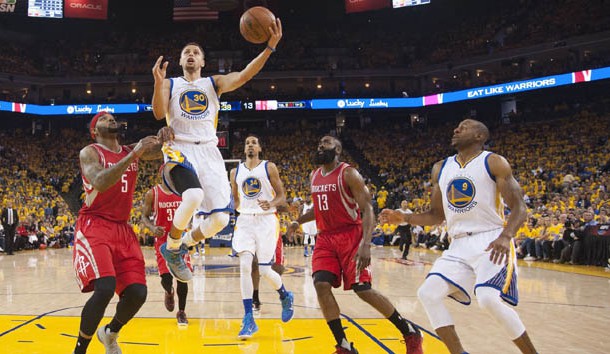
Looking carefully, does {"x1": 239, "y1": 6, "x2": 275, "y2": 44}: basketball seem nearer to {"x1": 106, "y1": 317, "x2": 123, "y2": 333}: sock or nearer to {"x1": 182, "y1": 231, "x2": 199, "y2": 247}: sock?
{"x1": 182, "y1": 231, "x2": 199, "y2": 247}: sock

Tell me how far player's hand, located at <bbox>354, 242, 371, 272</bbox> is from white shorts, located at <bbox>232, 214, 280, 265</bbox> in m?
2.24

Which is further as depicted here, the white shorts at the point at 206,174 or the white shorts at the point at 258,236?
the white shorts at the point at 258,236

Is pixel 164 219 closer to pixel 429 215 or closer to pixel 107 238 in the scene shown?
pixel 107 238

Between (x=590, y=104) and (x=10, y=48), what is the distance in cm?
3157

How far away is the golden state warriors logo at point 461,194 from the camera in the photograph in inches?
175

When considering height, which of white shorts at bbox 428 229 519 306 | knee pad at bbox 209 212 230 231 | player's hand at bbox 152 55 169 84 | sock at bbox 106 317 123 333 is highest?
player's hand at bbox 152 55 169 84

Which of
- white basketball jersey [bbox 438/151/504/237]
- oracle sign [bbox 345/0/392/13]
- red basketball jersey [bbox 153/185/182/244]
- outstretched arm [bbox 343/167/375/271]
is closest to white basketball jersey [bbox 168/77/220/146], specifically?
outstretched arm [bbox 343/167/375/271]

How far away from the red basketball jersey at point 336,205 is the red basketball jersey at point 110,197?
1795mm

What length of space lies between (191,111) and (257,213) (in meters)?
2.42

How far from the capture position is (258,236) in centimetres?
718

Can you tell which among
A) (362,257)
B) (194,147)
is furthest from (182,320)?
(362,257)

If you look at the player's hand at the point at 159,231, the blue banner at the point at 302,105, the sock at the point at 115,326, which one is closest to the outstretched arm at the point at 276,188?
the player's hand at the point at 159,231

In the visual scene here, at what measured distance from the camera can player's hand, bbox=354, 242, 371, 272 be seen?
503 centimetres

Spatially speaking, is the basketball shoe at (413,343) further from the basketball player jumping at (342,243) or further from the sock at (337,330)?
the sock at (337,330)
